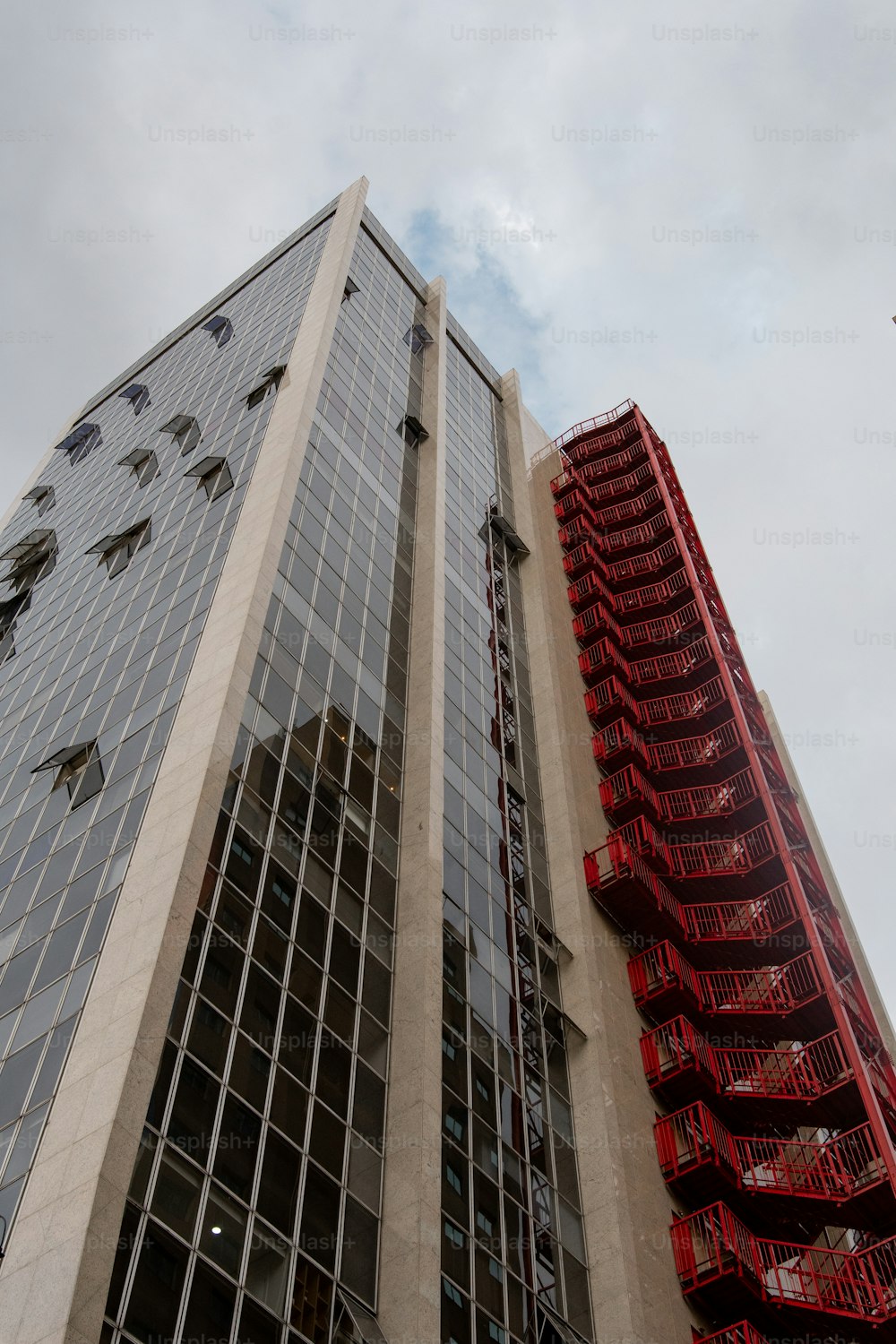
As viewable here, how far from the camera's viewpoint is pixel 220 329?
58.9 metres

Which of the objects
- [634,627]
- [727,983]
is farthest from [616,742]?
[727,983]

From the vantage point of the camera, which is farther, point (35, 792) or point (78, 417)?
point (78, 417)

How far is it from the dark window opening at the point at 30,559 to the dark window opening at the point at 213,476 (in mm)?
9157

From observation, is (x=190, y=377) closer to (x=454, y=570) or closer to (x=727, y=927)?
(x=454, y=570)

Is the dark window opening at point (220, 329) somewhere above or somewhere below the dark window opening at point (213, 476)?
above

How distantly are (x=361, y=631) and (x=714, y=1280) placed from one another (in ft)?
63.8

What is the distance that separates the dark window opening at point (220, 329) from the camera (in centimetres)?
5762

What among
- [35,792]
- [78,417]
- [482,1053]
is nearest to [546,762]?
[482,1053]

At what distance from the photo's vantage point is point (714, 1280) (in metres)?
27.4

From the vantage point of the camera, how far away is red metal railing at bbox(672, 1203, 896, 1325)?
26.1 meters

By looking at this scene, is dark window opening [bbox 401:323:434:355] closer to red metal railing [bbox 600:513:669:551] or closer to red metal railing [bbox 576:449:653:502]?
red metal railing [bbox 576:449:653:502]

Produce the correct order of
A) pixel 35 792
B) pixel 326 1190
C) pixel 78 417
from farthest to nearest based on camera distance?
pixel 78 417 → pixel 35 792 → pixel 326 1190

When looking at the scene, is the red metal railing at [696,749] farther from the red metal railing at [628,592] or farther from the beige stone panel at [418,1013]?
the beige stone panel at [418,1013]

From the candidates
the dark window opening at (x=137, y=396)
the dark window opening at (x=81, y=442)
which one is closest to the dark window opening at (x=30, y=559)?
the dark window opening at (x=81, y=442)
